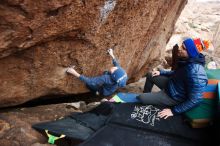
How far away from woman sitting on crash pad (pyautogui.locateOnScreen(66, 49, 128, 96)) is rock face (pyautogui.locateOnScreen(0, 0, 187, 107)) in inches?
8.4

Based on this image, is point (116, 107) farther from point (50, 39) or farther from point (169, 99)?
point (50, 39)

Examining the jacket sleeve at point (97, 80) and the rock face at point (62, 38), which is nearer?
the rock face at point (62, 38)

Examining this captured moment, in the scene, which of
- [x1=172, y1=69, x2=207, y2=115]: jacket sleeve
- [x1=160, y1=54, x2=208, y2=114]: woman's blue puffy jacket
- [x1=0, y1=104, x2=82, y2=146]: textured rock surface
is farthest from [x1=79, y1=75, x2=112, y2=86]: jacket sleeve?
[x1=172, y1=69, x2=207, y2=115]: jacket sleeve

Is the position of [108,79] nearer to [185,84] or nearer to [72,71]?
[72,71]

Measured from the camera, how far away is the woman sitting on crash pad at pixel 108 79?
712cm

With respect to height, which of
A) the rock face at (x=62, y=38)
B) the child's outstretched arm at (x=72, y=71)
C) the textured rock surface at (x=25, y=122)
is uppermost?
the rock face at (x=62, y=38)

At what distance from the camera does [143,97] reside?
7188 millimetres

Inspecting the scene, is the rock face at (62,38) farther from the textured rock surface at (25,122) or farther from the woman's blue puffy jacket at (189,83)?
the woman's blue puffy jacket at (189,83)

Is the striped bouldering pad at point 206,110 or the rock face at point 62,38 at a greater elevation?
the rock face at point 62,38

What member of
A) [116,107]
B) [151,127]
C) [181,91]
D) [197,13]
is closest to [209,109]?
[181,91]

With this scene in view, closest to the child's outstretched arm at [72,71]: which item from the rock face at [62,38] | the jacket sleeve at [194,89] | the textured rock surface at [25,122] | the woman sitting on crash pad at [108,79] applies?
the woman sitting on crash pad at [108,79]

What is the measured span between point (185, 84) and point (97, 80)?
1.90 meters

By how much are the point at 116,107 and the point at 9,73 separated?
7.05 ft

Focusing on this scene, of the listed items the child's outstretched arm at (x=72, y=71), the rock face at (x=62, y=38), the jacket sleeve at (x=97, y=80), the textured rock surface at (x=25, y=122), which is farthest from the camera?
the jacket sleeve at (x=97, y=80)
